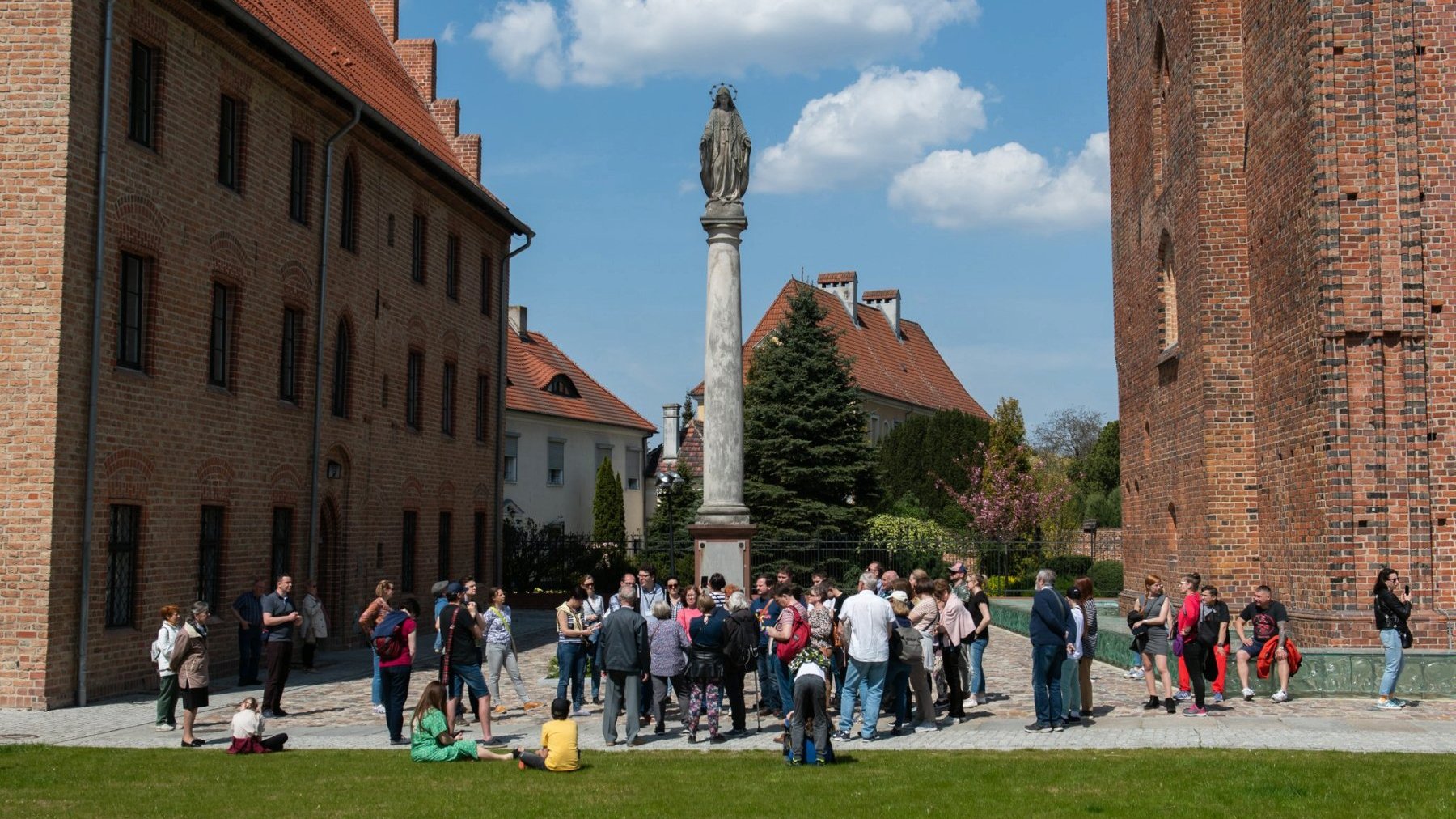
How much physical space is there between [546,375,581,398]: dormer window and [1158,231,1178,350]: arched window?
28124 millimetres

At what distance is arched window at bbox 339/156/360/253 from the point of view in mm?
25453

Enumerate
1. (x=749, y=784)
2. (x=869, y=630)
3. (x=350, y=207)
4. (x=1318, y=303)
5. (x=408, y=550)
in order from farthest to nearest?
(x=408, y=550), (x=350, y=207), (x=1318, y=303), (x=869, y=630), (x=749, y=784)

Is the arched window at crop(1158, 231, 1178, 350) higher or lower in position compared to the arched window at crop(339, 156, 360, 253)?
lower

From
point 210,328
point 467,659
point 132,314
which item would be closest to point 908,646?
point 467,659

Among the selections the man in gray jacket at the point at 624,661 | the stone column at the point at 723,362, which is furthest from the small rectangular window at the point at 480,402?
the man in gray jacket at the point at 624,661

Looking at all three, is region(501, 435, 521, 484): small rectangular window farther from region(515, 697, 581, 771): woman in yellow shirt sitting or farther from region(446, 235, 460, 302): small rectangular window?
region(515, 697, 581, 771): woman in yellow shirt sitting

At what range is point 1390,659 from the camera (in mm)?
15844

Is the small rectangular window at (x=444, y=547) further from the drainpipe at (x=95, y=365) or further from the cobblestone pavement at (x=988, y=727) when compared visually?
the drainpipe at (x=95, y=365)

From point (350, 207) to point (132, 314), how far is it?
7.69 metres

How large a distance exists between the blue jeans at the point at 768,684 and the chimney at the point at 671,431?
166ft

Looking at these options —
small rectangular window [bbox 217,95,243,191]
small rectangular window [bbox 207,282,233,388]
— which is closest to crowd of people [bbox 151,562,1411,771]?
small rectangular window [bbox 207,282,233,388]

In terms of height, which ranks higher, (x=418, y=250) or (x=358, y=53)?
(x=358, y=53)

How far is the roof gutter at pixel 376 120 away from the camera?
67.1 ft

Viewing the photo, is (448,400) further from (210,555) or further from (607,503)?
(607,503)
